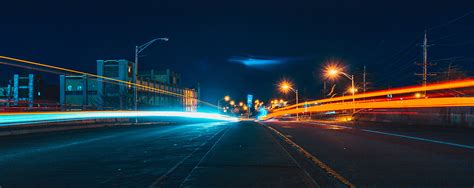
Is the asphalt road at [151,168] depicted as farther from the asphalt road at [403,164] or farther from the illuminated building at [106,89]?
the illuminated building at [106,89]

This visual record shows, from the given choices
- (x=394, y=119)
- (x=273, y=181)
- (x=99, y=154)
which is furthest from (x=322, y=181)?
(x=394, y=119)

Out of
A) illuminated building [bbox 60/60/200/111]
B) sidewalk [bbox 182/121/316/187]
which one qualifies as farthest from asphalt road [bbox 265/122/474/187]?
illuminated building [bbox 60/60/200/111]

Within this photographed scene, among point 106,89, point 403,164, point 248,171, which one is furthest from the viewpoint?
point 106,89

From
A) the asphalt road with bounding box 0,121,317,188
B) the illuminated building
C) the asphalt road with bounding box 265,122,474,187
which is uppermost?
the illuminated building

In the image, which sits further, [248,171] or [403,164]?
[403,164]

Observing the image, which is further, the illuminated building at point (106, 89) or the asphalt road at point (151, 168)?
the illuminated building at point (106, 89)

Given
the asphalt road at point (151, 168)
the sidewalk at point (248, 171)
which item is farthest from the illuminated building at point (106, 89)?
the sidewalk at point (248, 171)

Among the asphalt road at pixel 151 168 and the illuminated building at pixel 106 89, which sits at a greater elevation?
the illuminated building at pixel 106 89

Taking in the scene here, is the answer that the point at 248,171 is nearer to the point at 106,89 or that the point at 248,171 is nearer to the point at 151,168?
the point at 151,168

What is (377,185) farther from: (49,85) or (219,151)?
(49,85)

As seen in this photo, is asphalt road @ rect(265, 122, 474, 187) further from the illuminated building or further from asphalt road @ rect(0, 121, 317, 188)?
the illuminated building

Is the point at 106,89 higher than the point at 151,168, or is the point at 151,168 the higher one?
the point at 106,89

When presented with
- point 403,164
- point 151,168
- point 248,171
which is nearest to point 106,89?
point 151,168

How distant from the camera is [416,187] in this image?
29.0ft
